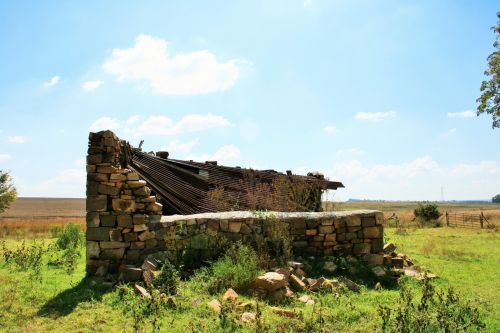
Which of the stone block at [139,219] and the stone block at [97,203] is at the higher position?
the stone block at [97,203]

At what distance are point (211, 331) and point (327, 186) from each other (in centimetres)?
975

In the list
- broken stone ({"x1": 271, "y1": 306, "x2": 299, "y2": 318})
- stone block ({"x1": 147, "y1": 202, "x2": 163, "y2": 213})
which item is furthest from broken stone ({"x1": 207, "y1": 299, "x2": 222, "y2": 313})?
stone block ({"x1": 147, "y1": 202, "x2": 163, "y2": 213})

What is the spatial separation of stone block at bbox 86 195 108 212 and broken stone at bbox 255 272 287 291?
12.4 feet

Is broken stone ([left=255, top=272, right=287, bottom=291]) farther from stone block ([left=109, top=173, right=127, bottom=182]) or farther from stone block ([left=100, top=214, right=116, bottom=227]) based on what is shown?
stone block ([left=109, top=173, right=127, bottom=182])

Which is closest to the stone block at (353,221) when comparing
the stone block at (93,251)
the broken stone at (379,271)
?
the broken stone at (379,271)

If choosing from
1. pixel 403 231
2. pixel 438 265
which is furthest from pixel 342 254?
pixel 403 231

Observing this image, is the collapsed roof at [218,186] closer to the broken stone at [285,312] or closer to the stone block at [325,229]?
the stone block at [325,229]

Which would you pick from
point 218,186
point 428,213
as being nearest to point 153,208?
point 218,186

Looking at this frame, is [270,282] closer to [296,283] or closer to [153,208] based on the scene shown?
[296,283]

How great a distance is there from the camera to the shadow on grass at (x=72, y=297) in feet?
21.2

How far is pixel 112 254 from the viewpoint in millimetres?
8695

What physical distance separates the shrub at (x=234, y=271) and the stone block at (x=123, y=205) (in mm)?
2141

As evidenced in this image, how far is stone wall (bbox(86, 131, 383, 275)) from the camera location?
8711 mm

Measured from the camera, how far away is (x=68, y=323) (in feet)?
19.7
